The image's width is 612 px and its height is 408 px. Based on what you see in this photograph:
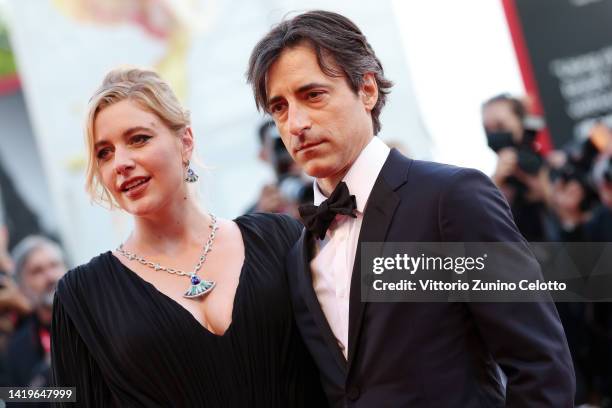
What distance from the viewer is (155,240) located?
2.72 meters

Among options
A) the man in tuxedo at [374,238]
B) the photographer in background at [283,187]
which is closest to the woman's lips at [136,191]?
the man in tuxedo at [374,238]

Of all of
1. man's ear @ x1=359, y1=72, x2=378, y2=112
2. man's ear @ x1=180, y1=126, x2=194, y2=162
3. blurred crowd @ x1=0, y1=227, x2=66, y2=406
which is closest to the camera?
man's ear @ x1=359, y1=72, x2=378, y2=112

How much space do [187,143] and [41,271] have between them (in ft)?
9.71

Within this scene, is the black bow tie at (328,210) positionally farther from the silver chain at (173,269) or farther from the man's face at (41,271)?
the man's face at (41,271)

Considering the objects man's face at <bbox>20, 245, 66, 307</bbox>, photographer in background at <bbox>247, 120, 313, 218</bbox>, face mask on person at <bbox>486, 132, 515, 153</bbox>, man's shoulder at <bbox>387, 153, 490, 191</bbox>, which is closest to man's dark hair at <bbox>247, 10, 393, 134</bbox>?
man's shoulder at <bbox>387, 153, 490, 191</bbox>

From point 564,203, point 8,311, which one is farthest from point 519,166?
point 8,311

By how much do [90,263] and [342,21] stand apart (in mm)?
1088

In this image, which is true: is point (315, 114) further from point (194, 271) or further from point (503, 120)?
point (503, 120)

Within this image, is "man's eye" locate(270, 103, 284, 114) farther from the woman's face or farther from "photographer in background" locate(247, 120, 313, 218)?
"photographer in background" locate(247, 120, 313, 218)

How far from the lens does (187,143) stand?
2.77m

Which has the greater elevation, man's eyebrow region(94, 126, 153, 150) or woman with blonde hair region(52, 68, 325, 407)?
man's eyebrow region(94, 126, 153, 150)

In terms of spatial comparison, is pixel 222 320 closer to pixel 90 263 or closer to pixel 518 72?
pixel 90 263

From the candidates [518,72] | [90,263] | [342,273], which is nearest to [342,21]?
[342,273]

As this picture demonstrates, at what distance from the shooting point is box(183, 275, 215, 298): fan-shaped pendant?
261 centimetres
